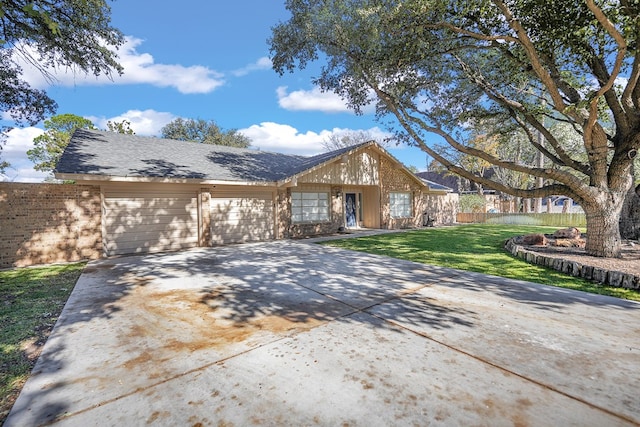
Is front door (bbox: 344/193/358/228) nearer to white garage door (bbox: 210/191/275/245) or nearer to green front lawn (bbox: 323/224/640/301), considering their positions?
green front lawn (bbox: 323/224/640/301)

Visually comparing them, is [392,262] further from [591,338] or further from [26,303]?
[26,303]

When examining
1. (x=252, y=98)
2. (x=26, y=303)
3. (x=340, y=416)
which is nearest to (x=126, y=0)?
(x=26, y=303)

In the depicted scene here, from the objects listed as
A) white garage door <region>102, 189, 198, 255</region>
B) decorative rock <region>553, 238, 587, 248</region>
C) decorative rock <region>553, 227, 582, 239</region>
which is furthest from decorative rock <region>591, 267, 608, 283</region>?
white garage door <region>102, 189, 198, 255</region>

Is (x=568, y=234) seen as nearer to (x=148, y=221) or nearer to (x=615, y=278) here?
(x=615, y=278)

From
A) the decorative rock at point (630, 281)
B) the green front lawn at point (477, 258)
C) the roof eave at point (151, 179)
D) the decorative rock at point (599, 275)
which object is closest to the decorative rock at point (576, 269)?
the green front lawn at point (477, 258)

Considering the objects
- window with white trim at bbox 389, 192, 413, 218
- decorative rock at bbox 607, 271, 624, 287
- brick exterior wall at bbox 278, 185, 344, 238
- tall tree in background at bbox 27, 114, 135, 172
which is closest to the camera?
decorative rock at bbox 607, 271, 624, 287

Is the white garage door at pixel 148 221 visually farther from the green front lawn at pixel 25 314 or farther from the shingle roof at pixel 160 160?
the green front lawn at pixel 25 314

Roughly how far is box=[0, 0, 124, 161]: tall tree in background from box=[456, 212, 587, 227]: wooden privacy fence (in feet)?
71.6

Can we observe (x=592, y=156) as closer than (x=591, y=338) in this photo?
No

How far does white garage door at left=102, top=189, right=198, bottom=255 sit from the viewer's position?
29.1ft

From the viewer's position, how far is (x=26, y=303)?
459cm

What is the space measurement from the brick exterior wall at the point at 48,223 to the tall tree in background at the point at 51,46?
303cm

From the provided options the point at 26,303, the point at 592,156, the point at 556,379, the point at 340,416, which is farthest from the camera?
the point at 592,156

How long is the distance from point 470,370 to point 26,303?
6.13 m
